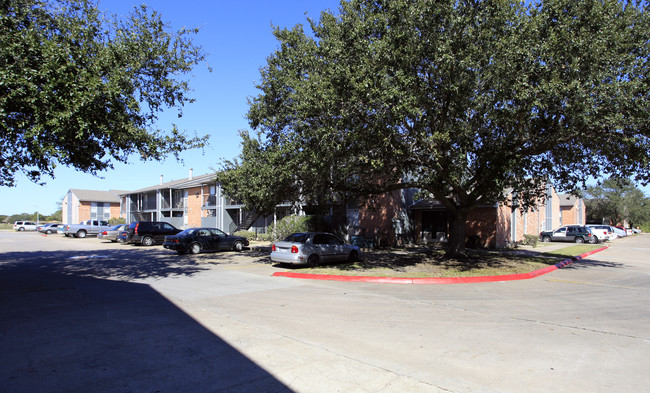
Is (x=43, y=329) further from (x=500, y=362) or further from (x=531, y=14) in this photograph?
(x=531, y=14)

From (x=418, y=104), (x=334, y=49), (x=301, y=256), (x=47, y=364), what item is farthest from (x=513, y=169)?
(x=47, y=364)

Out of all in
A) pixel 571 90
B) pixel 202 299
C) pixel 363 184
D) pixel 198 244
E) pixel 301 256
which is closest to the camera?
pixel 202 299

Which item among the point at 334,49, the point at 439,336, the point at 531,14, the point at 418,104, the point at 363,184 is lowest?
the point at 439,336

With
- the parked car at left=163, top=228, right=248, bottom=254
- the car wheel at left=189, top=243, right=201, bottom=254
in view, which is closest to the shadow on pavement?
the parked car at left=163, top=228, right=248, bottom=254

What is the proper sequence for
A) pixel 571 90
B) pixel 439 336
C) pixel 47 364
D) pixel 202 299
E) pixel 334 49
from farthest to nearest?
pixel 334 49 < pixel 571 90 < pixel 202 299 < pixel 439 336 < pixel 47 364

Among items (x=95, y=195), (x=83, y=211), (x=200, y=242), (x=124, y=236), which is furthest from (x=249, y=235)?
(x=95, y=195)

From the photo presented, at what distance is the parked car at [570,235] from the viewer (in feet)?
107

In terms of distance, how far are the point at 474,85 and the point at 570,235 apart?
2826cm

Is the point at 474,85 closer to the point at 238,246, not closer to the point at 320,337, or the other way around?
the point at 320,337

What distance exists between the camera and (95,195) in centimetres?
6575

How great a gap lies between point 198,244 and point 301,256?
942 cm

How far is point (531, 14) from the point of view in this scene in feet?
38.1

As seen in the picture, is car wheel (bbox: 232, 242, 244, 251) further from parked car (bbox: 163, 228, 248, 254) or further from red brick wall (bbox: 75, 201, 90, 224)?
red brick wall (bbox: 75, 201, 90, 224)

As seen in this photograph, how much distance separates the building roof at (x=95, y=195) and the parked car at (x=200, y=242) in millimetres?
48023
